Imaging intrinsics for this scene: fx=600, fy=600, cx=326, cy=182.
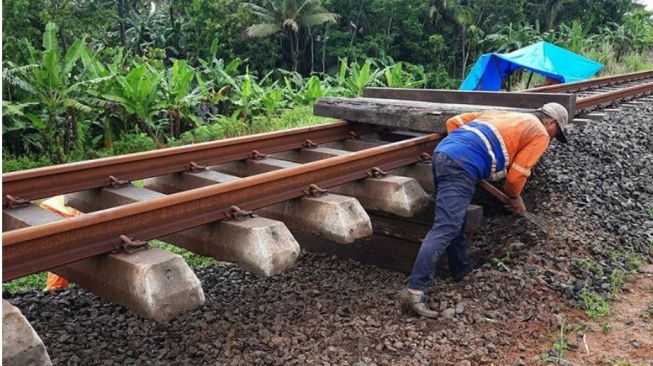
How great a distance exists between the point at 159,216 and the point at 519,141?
2.59 m

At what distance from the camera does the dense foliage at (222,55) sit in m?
11.8

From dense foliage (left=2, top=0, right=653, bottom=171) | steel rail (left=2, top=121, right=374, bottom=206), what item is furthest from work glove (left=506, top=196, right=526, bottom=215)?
dense foliage (left=2, top=0, right=653, bottom=171)

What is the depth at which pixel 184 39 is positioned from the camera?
30547 millimetres

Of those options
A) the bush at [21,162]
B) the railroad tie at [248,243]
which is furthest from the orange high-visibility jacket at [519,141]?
the bush at [21,162]

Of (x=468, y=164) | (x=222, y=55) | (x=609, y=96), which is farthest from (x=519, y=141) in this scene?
(x=222, y=55)

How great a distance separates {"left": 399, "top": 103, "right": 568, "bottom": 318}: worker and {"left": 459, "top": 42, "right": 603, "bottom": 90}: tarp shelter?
38.8 feet

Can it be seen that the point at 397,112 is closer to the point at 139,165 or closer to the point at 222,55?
the point at 139,165

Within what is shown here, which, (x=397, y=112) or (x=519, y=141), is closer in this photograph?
(x=519, y=141)

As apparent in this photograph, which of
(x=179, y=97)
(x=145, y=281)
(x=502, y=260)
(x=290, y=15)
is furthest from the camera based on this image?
(x=290, y=15)

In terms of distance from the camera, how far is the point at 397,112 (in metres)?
5.20

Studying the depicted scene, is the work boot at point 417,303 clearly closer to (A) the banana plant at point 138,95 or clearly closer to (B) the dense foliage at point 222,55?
(B) the dense foliage at point 222,55

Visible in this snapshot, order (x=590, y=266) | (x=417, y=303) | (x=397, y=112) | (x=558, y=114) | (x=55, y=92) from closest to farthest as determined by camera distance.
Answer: (x=417, y=303) < (x=590, y=266) < (x=558, y=114) < (x=397, y=112) < (x=55, y=92)

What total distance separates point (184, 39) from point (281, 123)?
19544 mm

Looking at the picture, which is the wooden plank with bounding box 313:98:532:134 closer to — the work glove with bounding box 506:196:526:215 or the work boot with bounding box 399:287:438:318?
the work glove with bounding box 506:196:526:215
